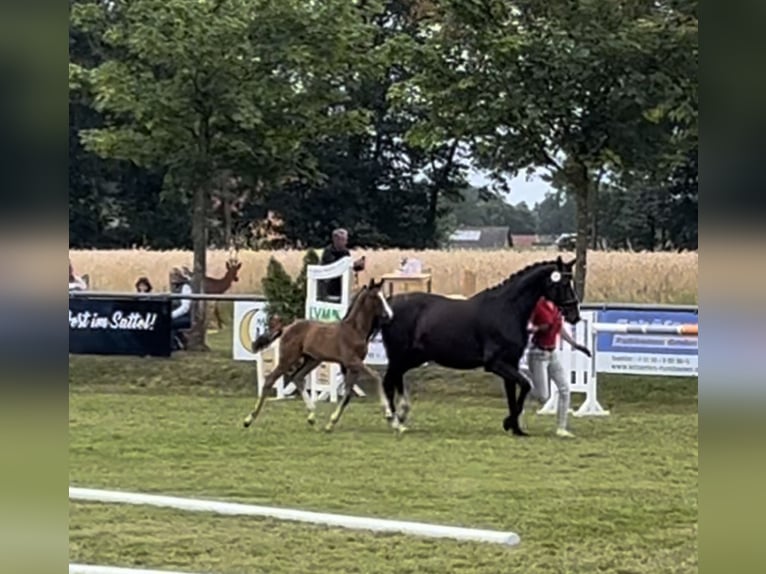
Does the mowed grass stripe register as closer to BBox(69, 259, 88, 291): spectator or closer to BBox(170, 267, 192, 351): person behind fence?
BBox(170, 267, 192, 351): person behind fence

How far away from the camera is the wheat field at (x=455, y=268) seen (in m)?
8.37

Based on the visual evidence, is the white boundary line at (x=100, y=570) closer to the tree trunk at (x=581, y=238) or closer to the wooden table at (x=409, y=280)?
the wooden table at (x=409, y=280)

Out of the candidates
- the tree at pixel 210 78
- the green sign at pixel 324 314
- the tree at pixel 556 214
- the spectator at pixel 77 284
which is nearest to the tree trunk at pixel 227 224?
the tree at pixel 210 78

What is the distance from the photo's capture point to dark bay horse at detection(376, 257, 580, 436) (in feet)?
19.1

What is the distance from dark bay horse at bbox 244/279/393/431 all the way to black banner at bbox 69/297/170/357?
1.64 metres

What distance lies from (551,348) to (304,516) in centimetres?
256

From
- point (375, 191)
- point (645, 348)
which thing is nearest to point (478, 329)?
point (645, 348)

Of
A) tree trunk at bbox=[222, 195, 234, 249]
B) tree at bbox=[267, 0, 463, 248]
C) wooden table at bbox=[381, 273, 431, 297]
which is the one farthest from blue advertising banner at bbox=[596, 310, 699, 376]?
tree trunk at bbox=[222, 195, 234, 249]

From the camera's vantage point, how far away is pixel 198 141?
9.21 metres

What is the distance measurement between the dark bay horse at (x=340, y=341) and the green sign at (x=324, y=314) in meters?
0.76

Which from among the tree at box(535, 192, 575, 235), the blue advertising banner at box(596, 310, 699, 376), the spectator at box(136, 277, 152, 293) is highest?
the tree at box(535, 192, 575, 235)

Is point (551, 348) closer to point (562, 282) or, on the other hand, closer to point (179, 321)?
point (562, 282)
